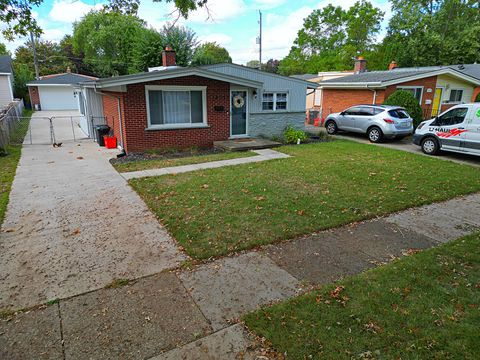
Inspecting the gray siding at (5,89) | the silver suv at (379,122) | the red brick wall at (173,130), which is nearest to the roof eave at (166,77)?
the red brick wall at (173,130)

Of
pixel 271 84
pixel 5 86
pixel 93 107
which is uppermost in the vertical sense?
pixel 5 86

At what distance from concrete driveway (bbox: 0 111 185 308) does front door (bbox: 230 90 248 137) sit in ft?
21.0

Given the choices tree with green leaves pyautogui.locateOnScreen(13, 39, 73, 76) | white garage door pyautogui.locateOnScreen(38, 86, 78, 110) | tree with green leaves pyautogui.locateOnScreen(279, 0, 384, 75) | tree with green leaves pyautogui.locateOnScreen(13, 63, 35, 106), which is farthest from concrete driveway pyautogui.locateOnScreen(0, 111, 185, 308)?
tree with green leaves pyautogui.locateOnScreen(13, 39, 73, 76)

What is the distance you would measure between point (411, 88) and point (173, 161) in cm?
1545

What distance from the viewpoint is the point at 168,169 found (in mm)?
9461

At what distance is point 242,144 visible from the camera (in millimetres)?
12719

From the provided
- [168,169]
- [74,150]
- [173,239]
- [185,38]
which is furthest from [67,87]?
[173,239]

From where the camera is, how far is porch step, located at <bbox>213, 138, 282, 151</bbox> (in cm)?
1229

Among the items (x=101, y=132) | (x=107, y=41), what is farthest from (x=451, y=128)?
(x=107, y=41)

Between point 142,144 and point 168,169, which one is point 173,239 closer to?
point 168,169

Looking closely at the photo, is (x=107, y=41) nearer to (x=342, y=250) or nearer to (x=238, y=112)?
(x=238, y=112)

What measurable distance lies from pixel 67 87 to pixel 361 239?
37.6 metres

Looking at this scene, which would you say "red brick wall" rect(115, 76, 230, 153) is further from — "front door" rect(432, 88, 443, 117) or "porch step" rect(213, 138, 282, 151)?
"front door" rect(432, 88, 443, 117)

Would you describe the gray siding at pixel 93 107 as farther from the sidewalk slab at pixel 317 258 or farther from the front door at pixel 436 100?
the front door at pixel 436 100
